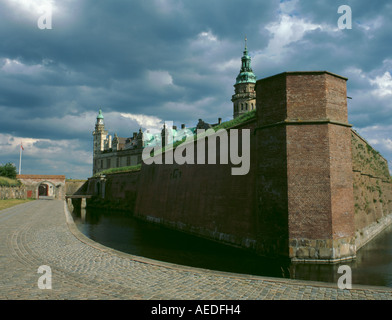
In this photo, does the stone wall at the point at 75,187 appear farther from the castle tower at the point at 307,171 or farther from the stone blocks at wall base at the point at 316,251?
the stone blocks at wall base at the point at 316,251

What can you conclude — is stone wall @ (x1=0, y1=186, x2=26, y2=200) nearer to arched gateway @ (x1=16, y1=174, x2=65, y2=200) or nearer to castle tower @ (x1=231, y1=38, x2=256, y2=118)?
arched gateway @ (x1=16, y1=174, x2=65, y2=200)

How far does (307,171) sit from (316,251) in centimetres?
294

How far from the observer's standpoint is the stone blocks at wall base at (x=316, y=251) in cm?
1100

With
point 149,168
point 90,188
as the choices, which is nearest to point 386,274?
Result: point 149,168

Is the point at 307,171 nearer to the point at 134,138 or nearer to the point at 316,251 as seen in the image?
the point at 316,251

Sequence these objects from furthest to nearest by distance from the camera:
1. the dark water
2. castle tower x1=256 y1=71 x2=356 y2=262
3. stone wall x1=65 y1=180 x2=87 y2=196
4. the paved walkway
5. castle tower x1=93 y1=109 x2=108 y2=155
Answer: castle tower x1=93 y1=109 x2=108 y2=155 → stone wall x1=65 y1=180 x2=87 y2=196 → castle tower x1=256 y1=71 x2=356 y2=262 → the dark water → the paved walkway

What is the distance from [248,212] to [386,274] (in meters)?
5.46

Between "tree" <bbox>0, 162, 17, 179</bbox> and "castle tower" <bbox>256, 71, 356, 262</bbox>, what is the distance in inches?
2171

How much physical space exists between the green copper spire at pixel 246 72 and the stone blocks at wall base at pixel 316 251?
47.0 metres

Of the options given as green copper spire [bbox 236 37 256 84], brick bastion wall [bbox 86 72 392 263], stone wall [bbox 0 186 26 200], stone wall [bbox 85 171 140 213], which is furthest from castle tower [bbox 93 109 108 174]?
brick bastion wall [bbox 86 72 392 263]

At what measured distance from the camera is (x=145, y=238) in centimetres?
1806

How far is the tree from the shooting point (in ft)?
177

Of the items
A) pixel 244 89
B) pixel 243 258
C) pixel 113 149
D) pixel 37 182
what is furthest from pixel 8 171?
pixel 243 258
